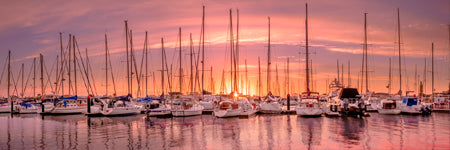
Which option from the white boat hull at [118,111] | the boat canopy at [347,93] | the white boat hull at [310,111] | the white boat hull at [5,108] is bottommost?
the white boat hull at [5,108]

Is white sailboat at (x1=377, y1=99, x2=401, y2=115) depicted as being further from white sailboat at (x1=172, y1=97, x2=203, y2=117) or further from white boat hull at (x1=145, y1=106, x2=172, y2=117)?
white boat hull at (x1=145, y1=106, x2=172, y2=117)

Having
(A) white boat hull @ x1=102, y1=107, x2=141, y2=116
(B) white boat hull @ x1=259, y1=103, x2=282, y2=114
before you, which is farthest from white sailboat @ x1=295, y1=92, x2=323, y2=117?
(A) white boat hull @ x1=102, y1=107, x2=141, y2=116

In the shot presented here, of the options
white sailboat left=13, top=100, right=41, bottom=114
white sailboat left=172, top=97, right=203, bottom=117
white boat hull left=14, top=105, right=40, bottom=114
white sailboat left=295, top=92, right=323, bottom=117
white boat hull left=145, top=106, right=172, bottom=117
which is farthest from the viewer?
white sailboat left=13, top=100, right=41, bottom=114

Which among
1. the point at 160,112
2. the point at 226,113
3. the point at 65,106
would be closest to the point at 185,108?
the point at 160,112

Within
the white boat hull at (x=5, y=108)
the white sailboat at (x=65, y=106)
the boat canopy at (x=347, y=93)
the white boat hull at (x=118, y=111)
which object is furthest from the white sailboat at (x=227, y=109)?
the white boat hull at (x=5, y=108)

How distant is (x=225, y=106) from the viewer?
170 ft

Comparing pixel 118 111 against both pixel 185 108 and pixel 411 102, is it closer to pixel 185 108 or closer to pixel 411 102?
pixel 185 108

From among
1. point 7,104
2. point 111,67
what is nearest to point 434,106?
point 111,67

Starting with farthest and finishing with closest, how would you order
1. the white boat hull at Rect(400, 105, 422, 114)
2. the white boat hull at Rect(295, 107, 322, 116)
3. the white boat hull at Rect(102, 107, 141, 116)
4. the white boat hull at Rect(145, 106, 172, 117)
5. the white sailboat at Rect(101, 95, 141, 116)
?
the white sailboat at Rect(101, 95, 141, 116) → the white boat hull at Rect(102, 107, 141, 116) → the white boat hull at Rect(400, 105, 422, 114) → the white boat hull at Rect(145, 106, 172, 117) → the white boat hull at Rect(295, 107, 322, 116)

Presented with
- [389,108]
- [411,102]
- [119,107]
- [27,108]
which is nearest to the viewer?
[389,108]

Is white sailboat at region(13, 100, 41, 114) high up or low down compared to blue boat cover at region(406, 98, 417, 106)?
down

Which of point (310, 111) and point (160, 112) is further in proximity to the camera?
point (160, 112)

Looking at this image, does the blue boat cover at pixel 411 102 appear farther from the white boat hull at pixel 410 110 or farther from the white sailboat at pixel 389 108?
the white sailboat at pixel 389 108

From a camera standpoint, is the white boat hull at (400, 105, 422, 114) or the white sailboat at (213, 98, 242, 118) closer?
the white sailboat at (213, 98, 242, 118)
